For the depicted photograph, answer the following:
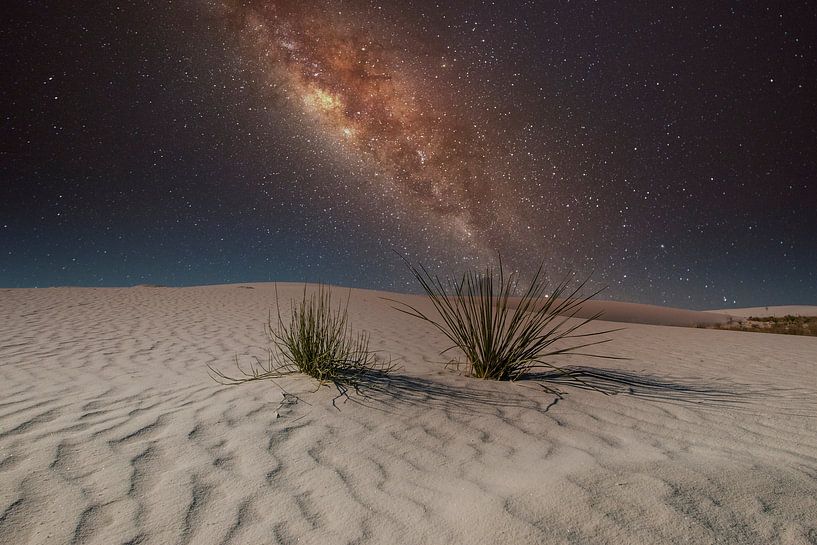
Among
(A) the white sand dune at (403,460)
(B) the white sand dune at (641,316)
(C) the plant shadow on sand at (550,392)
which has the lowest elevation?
(A) the white sand dune at (403,460)

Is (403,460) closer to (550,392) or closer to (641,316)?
(550,392)

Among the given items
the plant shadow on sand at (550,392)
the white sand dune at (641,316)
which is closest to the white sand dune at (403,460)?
the plant shadow on sand at (550,392)

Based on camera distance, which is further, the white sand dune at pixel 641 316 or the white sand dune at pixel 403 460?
the white sand dune at pixel 641 316

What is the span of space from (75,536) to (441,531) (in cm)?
149

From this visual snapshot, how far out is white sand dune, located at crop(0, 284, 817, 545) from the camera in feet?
6.76

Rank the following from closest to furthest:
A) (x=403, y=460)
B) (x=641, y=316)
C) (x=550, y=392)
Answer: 1. (x=403, y=460)
2. (x=550, y=392)
3. (x=641, y=316)

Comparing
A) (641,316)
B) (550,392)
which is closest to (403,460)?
(550,392)

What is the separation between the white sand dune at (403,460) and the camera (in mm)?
2061

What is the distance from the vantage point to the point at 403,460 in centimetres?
279

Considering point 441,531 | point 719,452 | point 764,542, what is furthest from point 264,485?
point 719,452

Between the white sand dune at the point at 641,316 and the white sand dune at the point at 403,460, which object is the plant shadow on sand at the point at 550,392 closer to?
the white sand dune at the point at 403,460

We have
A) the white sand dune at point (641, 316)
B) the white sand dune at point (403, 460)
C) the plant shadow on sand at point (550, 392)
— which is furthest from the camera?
the white sand dune at point (641, 316)

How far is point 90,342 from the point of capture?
7070 mm

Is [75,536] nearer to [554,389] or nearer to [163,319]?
[554,389]
